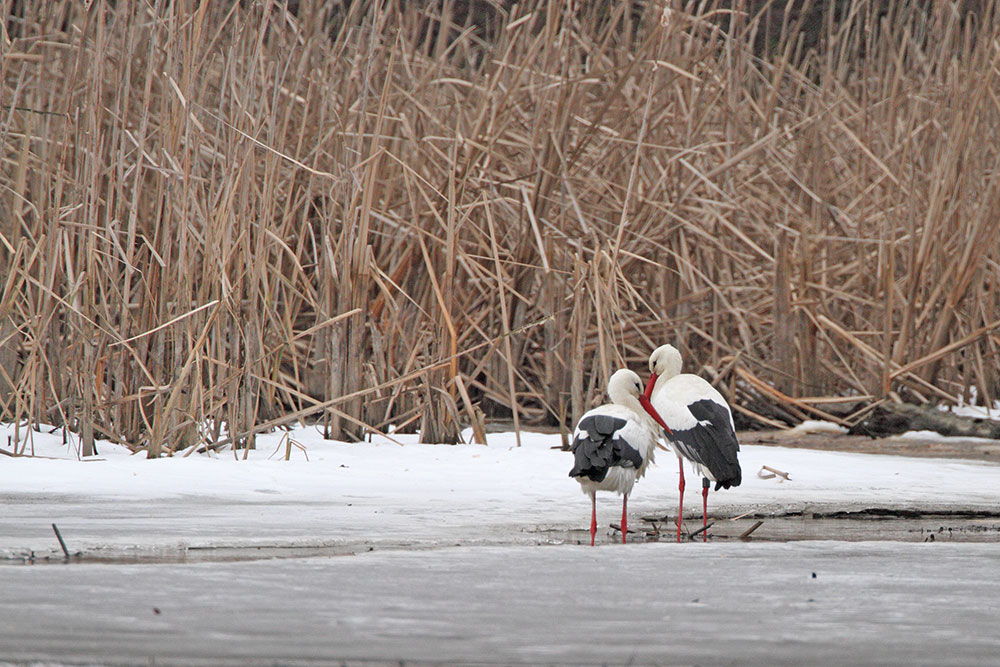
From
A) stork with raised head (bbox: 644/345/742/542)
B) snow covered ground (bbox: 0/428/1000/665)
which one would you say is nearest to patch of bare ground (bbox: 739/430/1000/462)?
snow covered ground (bbox: 0/428/1000/665)

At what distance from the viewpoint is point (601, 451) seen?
14.6 ft

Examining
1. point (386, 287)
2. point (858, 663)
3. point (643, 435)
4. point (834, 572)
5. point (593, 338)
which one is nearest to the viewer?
point (858, 663)

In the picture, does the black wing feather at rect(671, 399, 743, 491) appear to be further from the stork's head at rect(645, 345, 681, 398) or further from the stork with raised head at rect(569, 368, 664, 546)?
the stork's head at rect(645, 345, 681, 398)

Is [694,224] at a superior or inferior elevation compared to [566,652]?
superior

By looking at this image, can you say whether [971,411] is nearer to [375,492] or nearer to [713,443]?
[713,443]

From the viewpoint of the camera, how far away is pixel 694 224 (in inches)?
300

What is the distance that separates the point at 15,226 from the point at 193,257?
82cm

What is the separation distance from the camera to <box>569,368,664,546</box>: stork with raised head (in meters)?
4.41

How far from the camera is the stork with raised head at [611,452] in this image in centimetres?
441

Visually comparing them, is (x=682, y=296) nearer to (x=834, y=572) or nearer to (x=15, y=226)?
(x=15, y=226)

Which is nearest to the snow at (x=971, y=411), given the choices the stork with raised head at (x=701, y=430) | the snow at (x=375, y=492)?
the snow at (x=375, y=492)

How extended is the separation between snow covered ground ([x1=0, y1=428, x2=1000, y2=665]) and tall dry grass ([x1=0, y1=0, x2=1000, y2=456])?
495 mm

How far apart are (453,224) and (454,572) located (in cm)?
278

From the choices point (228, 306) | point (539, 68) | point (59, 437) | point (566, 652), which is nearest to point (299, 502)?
point (228, 306)
